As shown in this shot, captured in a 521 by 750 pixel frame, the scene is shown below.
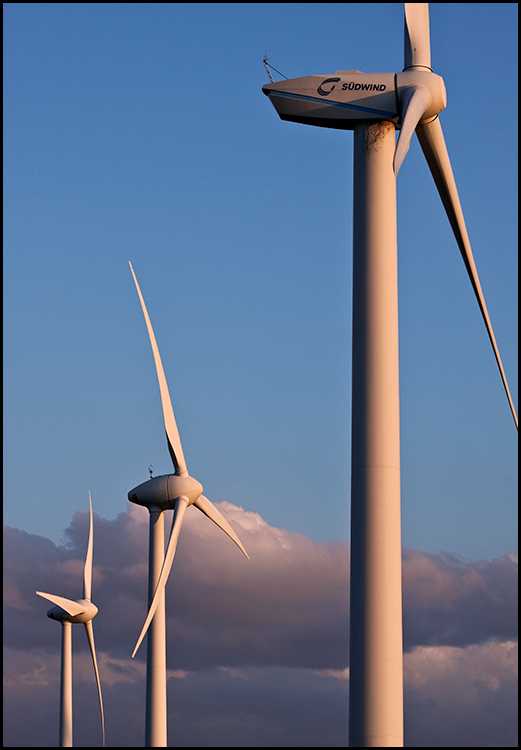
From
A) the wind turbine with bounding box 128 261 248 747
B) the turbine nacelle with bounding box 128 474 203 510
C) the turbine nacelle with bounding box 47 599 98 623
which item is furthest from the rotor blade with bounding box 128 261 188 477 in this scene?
the turbine nacelle with bounding box 47 599 98 623

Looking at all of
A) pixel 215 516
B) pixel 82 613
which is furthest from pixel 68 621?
pixel 215 516

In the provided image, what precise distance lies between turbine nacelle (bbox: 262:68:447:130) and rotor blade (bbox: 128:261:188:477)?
21.4m

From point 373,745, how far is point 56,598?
5626cm

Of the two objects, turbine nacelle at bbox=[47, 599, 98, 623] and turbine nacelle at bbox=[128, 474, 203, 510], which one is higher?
turbine nacelle at bbox=[128, 474, 203, 510]

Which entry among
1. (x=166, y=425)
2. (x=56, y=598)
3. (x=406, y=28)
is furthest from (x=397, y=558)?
(x=56, y=598)

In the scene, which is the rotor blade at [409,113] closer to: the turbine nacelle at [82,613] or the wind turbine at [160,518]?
the wind turbine at [160,518]

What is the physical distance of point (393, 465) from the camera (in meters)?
28.4

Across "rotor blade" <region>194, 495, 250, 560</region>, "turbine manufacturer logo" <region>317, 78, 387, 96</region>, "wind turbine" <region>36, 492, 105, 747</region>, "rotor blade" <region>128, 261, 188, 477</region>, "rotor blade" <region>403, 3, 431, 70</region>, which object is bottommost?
"wind turbine" <region>36, 492, 105, 747</region>

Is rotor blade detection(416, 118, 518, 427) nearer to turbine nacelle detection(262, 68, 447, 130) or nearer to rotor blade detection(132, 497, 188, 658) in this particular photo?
turbine nacelle detection(262, 68, 447, 130)

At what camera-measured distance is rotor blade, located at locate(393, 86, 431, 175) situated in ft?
92.5

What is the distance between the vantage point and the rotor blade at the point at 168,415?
5528 centimetres

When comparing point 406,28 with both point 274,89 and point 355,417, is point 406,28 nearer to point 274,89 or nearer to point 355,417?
point 274,89

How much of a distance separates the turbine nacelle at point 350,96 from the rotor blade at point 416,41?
51 centimetres

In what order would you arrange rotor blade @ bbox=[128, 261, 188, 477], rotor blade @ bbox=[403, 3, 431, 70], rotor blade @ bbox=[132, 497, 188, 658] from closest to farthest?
rotor blade @ bbox=[403, 3, 431, 70] < rotor blade @ bbox=[132, 497, 188, 658] < rotor blade @ bbox=[128, 261, 188, 477]
